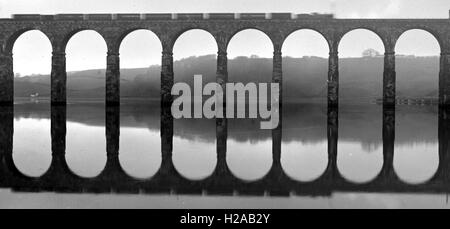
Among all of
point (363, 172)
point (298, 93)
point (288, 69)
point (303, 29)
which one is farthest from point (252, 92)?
point (363, 172)

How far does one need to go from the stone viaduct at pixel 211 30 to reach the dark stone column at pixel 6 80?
10cm

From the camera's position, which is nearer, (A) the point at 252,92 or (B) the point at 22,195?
(B) the point at 22,195

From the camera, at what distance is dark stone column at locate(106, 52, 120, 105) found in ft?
132

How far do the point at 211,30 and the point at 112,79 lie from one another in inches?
382

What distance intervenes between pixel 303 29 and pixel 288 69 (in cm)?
5552

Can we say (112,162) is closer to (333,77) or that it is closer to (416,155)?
(416,155)

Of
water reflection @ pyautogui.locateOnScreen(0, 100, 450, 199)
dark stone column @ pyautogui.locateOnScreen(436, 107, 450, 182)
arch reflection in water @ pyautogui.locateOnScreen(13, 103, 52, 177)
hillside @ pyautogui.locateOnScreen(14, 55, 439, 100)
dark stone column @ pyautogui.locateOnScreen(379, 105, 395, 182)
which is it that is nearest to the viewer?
water reflection @ pyautogui.locateOnScreen(0, 100, 450, 199)

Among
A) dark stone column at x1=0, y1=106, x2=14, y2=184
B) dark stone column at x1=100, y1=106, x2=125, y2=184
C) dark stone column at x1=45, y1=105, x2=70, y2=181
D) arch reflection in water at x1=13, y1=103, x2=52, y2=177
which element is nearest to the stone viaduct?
dark stone column at x1=0, y1=106, x2=14, y2=184

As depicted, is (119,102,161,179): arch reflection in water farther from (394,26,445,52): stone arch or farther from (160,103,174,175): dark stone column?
(394,26,445,52): stone arch

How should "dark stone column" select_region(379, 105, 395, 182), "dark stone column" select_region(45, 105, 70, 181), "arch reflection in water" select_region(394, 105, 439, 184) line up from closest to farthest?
1. "dark stone column" select_region(45, 105, 70, 181)
2. "arch reflection in water" select_region(394, 105, 439, 184)
3. "dark stone column" select_region(379, 105, 395, 182)

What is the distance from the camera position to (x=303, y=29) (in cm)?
3831

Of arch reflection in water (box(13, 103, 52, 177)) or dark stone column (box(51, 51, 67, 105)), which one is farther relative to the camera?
dark stone column (box(51, 51, 67, 105))
